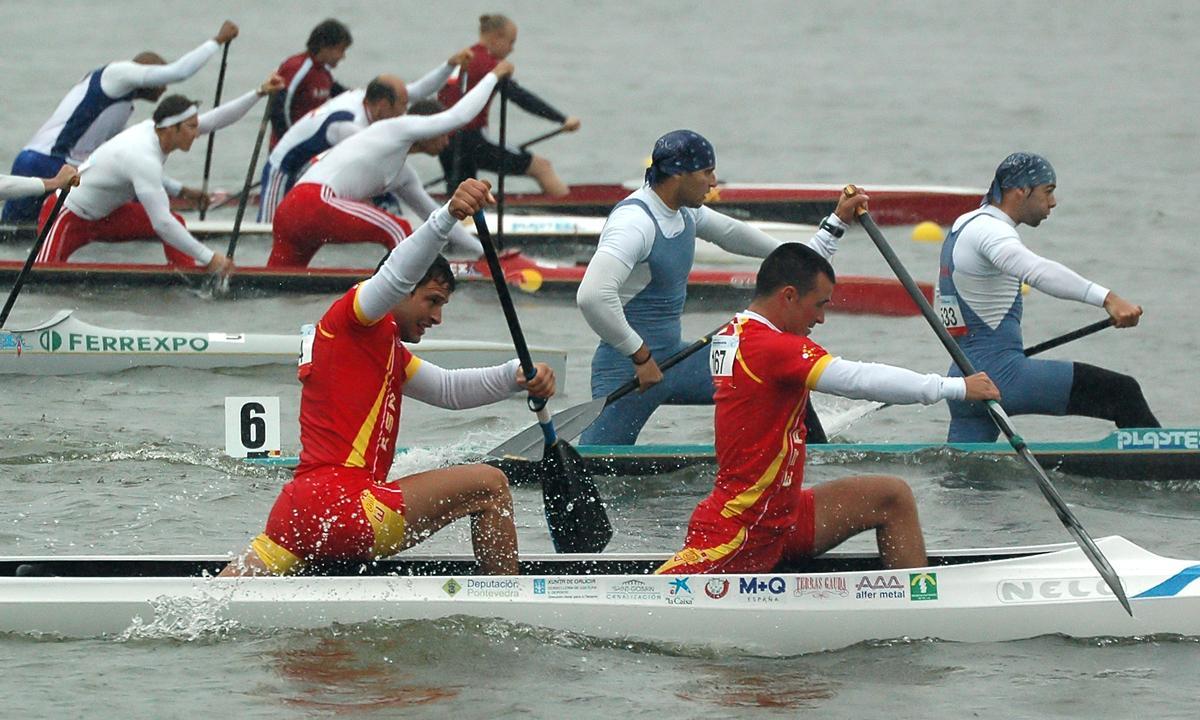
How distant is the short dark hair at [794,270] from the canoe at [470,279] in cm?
679

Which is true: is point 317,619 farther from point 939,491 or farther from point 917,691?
point 939,491

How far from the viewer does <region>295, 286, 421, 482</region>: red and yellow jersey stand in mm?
6465

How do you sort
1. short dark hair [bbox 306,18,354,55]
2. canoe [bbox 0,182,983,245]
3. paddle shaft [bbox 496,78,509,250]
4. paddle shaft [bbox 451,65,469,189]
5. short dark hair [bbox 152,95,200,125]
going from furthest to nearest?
canoe [bbox 0,182,983,245] < paddle shaft [bbox 451,65,469,189] < short dark hair [bbox 306,18,354,55] < paddle shaft [bbox 496,78,509,250] < short dark hair [bbox 152,95,200,125]

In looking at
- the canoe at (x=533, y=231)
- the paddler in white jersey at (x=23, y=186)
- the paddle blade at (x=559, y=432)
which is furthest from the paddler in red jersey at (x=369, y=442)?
the canoe at (x=533, y=231)

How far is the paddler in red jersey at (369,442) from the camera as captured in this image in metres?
6.38

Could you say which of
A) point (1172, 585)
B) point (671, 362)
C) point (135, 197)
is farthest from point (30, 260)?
point (1172, 585)

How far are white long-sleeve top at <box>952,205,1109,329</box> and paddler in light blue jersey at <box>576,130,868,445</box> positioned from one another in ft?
2.20

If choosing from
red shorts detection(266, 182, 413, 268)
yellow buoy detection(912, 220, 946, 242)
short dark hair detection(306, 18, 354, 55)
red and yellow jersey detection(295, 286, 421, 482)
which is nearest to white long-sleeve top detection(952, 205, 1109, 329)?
red and yellow jersey detection(295, 286, 421, 482)

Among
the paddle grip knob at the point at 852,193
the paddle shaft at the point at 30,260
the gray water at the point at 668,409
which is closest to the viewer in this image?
the gray water at the point at 668,409

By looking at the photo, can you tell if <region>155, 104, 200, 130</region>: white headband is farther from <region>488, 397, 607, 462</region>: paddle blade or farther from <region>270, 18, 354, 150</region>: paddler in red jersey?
<region>488, 397, 607, 462</region>: paddle blade

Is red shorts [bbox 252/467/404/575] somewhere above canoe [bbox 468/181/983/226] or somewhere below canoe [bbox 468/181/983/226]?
below

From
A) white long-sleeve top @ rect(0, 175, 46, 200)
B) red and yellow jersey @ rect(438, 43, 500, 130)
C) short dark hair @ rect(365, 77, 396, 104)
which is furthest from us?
red and yellow jersey @ rect(438, 43, 500, 130)

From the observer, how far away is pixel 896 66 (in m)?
29.9

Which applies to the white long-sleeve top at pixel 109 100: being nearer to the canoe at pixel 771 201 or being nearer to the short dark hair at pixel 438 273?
the canoe at pixel 771 201
